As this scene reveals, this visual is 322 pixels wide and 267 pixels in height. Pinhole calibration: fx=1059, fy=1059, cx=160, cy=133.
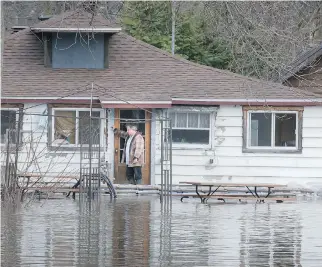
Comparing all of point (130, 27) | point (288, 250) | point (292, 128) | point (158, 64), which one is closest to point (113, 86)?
point (158, 64)

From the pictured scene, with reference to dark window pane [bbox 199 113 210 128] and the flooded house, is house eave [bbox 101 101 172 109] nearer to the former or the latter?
the flooded house

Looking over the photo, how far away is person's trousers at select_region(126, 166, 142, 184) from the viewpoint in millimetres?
28906

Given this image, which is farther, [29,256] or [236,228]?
[236,228]

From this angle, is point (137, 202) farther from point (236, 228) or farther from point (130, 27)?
point (130, 27)

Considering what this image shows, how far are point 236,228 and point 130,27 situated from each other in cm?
2261

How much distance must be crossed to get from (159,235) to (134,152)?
444 inches

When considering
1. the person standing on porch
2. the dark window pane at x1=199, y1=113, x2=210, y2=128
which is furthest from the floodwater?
the dark window pane at x1=199, y1=113, x2=210, y2=128

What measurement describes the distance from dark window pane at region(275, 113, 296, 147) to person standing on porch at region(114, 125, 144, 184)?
13.3ft

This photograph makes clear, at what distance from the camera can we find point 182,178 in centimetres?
2947

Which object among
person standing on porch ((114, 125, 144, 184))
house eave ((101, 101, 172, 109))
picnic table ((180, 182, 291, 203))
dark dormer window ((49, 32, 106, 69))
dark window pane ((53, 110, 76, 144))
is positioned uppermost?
dark dormer window ((49, 32, 106, 69))

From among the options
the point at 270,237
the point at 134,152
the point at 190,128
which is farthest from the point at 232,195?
the point at 270,237

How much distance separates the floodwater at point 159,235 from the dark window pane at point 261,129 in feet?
17.7

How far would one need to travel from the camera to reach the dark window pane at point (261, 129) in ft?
97.9

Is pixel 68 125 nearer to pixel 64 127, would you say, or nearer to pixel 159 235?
pixel 64 127
